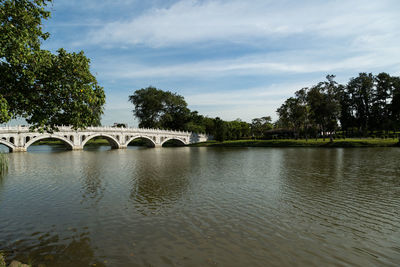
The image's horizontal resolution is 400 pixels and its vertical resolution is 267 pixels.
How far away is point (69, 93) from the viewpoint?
10148 mm

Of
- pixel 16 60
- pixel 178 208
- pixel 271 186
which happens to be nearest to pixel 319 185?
pixel 271 186

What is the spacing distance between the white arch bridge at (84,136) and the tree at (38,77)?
1741cm

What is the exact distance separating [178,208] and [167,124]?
90.8 meters

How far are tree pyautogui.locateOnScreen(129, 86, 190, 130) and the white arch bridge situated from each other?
10.4 meters

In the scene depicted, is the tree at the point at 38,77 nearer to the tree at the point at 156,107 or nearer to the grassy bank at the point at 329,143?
the grassy bank at the point at 329,143

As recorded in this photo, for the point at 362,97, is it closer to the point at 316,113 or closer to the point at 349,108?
the point at 349,108

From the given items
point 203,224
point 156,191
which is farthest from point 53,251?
point 156,191

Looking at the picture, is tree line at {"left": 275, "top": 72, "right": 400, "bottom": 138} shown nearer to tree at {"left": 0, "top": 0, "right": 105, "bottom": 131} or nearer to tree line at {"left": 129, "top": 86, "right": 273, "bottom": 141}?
tree line at {"left": 129, "top": 86, "right": 273, "bottom": 141}

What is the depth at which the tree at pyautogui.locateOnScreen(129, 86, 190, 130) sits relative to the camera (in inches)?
3637

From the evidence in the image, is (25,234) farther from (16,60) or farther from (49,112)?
(16,60)

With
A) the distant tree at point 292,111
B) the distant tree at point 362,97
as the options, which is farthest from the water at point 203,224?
the distant tree at point 362,97

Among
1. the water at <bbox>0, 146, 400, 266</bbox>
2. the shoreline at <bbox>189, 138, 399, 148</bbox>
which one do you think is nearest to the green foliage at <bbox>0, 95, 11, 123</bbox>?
the water at <bbox>0, 146, 400, 266</bbox>

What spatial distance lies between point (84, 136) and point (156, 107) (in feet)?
117

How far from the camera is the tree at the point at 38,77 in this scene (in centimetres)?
890
